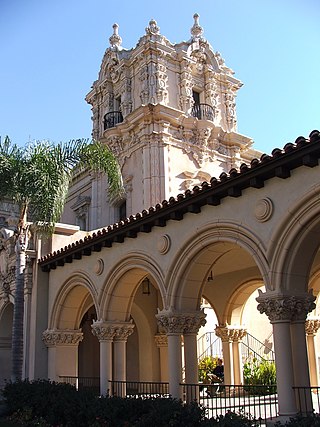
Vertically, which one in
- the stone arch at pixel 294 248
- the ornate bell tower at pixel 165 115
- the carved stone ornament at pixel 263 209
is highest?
the ornate bell tower at pixel 165 115

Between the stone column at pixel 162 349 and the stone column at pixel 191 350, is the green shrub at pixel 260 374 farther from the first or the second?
the stone column at pixel 191 350

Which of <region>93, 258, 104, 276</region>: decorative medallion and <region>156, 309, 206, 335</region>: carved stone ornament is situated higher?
<region>93, 258, 104, 276</region>: decorative medallion

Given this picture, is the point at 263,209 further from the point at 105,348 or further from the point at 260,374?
the point at 260,374

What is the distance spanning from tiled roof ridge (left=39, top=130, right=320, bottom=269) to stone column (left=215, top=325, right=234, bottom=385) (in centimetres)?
548

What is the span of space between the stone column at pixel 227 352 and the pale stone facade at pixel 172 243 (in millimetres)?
35

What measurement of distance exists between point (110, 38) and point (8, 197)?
17.9 m

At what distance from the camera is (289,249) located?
31.8ft

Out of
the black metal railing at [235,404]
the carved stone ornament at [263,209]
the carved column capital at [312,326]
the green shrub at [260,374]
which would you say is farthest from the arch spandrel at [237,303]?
the carved stone ornament at [263,209]

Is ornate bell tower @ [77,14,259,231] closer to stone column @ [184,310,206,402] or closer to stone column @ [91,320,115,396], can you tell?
stone column @ [91,320,115,396]

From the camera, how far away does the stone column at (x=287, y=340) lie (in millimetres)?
9344

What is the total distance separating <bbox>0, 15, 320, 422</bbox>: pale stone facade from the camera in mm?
9742

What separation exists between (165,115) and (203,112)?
3082 mm

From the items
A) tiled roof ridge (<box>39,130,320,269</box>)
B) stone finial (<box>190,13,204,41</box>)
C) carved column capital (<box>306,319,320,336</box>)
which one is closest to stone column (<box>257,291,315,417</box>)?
tiled roof ridge (<box>39,130,320,269</box>)

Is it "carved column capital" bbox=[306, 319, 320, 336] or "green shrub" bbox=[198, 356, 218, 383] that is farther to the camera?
"green shrub" bbox=[198, 356, 218, 383]
